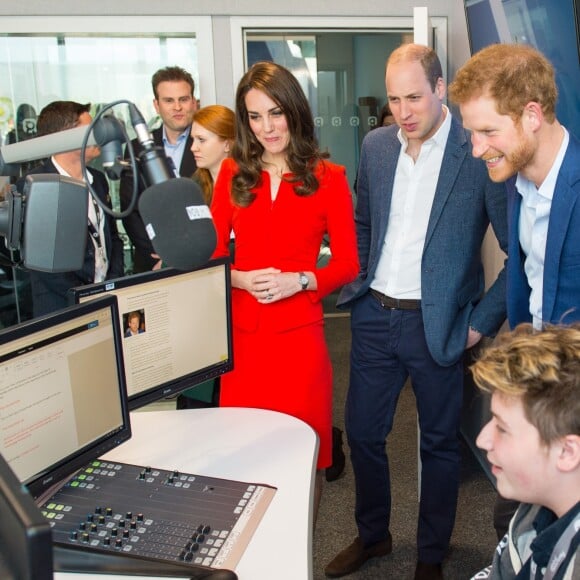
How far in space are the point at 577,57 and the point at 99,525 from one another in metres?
1.75

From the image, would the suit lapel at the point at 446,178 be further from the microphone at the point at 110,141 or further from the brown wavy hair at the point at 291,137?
the microphone at the point at 110,141

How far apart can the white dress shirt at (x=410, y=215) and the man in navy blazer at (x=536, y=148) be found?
17.1 inches

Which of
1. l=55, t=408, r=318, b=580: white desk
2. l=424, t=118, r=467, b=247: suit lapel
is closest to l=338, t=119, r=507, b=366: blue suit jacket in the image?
l=424, t=118, r=467, b=247: suit lapel

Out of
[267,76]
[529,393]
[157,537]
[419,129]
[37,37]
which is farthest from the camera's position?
[37,37]

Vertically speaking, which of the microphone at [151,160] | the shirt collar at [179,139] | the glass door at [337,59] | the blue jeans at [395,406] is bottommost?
the blue jeans at [395,406]

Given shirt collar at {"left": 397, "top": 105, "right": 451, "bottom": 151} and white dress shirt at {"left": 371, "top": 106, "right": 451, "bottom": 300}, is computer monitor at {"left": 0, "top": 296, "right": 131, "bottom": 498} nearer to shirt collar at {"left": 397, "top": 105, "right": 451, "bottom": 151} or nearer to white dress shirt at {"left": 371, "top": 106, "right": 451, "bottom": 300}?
white dress shirt at {"left": 371, "top": 106, "right": 451, "bottom": 300}

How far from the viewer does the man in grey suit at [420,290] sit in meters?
2.12

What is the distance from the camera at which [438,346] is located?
214cm

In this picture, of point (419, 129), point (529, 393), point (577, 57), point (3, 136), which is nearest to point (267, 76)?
point (419, 129)

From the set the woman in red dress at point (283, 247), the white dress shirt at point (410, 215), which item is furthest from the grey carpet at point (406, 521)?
the white dress shirt at point (410, 215)

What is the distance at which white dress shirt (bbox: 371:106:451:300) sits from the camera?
217cm

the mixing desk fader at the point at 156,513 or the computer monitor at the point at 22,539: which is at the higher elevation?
the computer monitor at the point at 22,539

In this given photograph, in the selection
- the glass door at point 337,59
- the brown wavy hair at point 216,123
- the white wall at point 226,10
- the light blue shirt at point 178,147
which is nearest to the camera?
the brown wavy hair at point 216,123

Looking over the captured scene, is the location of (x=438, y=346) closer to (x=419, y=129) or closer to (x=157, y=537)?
(x=419, y=129)
